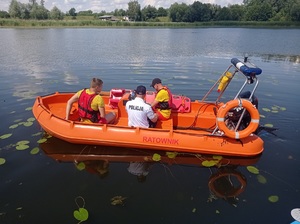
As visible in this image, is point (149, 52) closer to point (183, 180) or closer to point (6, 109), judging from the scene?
point (6, 109)

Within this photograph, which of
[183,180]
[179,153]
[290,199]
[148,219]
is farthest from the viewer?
[179,153]

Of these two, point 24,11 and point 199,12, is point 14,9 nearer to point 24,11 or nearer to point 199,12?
point 24,11

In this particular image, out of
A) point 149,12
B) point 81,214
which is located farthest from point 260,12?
point 81,214

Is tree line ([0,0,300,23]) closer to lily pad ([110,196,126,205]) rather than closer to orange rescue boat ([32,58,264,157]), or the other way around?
orange rescue boat ([32,58,264,157])

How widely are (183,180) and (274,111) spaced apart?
4799 millimetres

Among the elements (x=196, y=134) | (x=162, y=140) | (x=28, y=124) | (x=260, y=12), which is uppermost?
(x=260, y=12)

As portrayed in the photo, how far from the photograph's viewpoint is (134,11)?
84.6 meters

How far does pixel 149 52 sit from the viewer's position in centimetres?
1908

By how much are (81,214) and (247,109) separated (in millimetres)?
3440

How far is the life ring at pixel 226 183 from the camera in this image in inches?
177

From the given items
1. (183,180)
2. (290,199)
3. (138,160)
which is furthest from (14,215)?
(290,199)

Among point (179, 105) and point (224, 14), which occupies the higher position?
point (224, 14)

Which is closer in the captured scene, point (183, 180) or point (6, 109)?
point (183, 180)

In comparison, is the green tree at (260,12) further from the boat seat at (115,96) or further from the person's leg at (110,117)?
the person's leg at (110,117)
